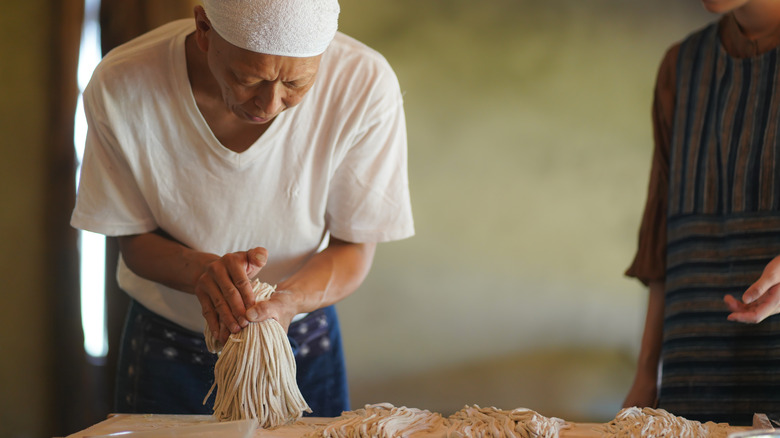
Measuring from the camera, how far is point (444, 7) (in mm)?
3461

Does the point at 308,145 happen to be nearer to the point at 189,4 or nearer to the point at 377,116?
the point at 377,116

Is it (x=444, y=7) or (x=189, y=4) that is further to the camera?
(x=444, y=7)

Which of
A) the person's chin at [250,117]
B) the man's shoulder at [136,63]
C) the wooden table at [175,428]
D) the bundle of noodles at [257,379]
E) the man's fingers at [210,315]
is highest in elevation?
the man's shoulder at [136,63]

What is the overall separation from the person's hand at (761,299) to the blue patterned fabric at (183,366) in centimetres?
89

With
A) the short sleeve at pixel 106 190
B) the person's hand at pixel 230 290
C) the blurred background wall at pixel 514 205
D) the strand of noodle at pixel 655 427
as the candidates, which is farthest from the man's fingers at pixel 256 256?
the blurred background wall at pixel 514 205

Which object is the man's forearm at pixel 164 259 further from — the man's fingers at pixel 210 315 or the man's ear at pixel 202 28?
the man's ear at pixel 202 28

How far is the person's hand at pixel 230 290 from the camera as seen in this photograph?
1.22m

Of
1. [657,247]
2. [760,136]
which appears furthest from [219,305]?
[760,136]

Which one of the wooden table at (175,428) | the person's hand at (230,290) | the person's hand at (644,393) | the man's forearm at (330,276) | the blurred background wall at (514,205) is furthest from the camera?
the blurred background wall at (514,205)

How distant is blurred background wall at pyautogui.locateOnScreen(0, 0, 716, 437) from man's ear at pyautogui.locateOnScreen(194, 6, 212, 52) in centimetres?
215

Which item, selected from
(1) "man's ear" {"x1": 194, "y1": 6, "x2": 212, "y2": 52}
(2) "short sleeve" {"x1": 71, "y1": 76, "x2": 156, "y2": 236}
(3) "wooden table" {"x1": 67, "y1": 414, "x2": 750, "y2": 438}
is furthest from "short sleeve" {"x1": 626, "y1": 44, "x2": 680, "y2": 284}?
(2) "short sleeve" {"x1": 71, "y1": 76, "x2": 156, "y2": 236}

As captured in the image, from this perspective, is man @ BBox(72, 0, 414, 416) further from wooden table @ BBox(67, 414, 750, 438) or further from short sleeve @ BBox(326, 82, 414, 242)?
wooden table @ BBox(67, 414, 750, 438)

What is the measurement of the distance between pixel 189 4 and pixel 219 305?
7.10 feet

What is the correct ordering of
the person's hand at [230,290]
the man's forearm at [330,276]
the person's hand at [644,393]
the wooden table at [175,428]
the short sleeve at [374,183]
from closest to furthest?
the wooden table at [175,428]
the person's hand at [230,290]
the man's forearm at [330,276]
the short sleeve at [374,183]
the person's hand at [644,393]
